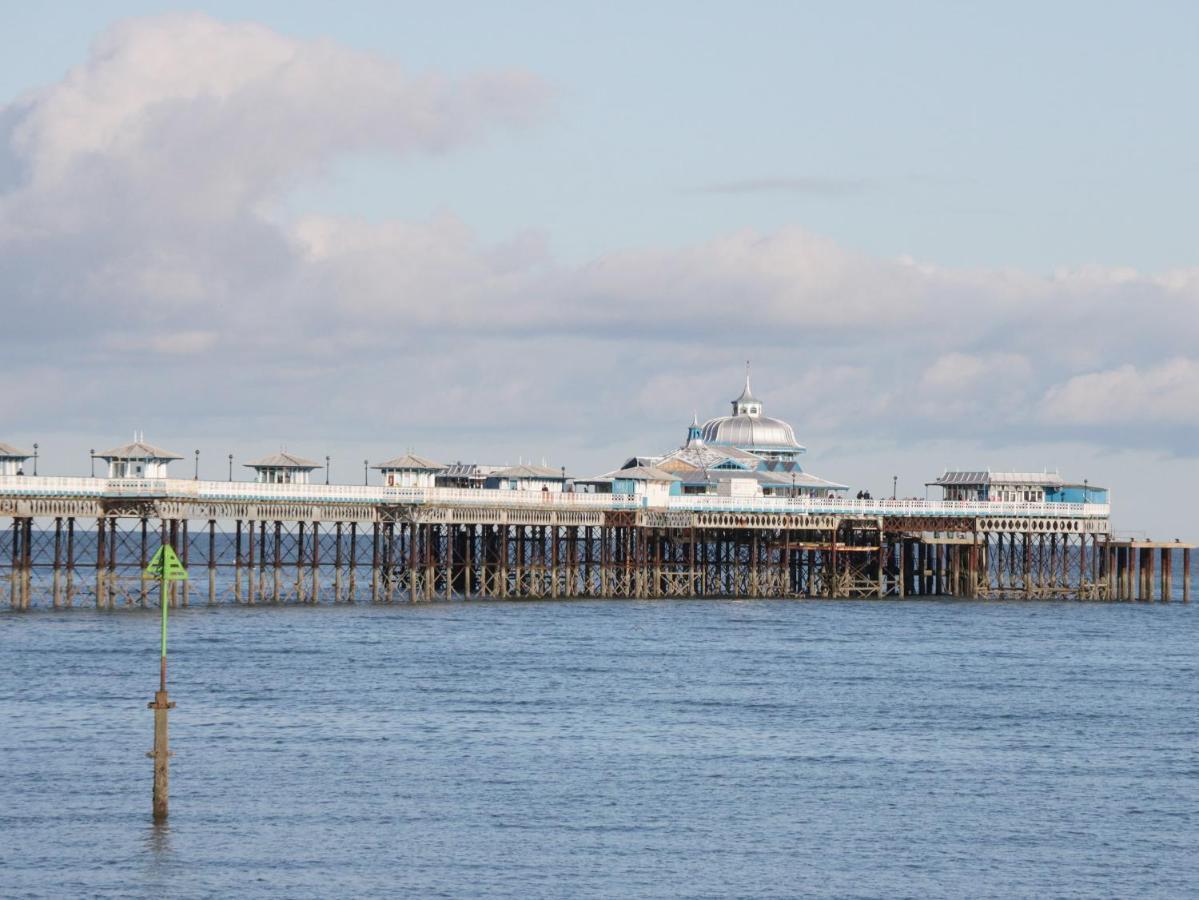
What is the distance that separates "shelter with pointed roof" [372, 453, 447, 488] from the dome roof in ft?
114

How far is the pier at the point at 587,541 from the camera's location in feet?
331

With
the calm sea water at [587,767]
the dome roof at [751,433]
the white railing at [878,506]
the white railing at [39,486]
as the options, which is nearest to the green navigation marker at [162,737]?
the calm sea water at [587,767]

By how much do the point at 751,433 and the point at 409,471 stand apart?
36.6m

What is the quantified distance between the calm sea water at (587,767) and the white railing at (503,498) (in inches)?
267

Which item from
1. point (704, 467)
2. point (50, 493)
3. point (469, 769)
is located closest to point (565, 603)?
point (704, 467)

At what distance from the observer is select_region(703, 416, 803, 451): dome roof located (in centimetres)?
14538

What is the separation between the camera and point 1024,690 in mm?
75000

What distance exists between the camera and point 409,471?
377 feet

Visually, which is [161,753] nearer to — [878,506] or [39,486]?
[39,486]

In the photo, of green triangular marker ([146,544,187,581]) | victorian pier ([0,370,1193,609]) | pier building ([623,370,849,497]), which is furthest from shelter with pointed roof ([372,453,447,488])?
green triangular marker ([146,544,187,581])

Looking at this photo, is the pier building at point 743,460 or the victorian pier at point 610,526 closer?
the victorian pier at point 610,526

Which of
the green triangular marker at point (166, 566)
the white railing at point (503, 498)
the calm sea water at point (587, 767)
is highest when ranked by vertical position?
the white railing at point (503, 498)

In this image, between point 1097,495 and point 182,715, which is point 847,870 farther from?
point 1097,495

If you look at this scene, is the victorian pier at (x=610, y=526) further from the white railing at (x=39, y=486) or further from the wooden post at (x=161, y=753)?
the wooden post at (x=161, y=753)
